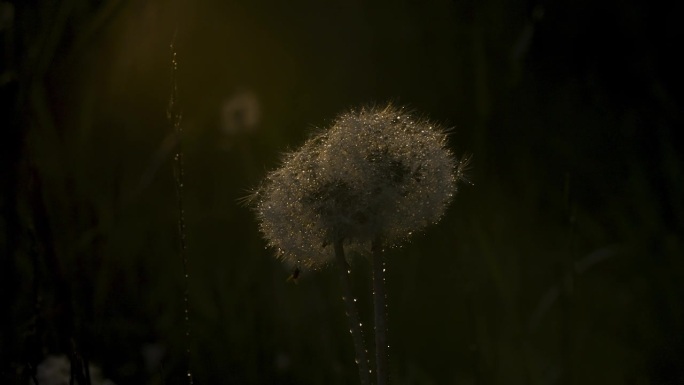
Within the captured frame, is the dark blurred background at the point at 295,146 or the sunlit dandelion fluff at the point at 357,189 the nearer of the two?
the sunlit dandelion fluff at the point at 357,189

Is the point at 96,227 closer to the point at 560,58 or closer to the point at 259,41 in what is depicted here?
the point at 259,41

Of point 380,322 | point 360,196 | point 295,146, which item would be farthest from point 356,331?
point 295,146

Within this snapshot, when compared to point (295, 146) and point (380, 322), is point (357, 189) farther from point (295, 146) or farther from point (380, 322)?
point (295, 146)

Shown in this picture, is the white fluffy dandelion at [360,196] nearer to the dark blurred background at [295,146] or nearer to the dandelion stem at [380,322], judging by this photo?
the dandelion stem at [380,322]

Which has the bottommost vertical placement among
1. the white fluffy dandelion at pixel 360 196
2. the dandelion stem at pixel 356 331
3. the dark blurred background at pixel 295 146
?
the dandelion stem at pixel 356 331

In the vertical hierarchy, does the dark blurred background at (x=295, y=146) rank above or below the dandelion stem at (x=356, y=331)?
above

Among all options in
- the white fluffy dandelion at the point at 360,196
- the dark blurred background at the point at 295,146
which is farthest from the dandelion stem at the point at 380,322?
the dark blurred background at the point at 295,146

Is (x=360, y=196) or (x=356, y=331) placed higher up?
(x=360, y=196)

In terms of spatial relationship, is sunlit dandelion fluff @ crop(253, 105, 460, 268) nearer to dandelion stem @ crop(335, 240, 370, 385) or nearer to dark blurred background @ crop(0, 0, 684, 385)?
dandelion stem @ crop(335, 240, 370, 385)

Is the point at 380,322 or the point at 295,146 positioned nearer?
the point at 380,322
